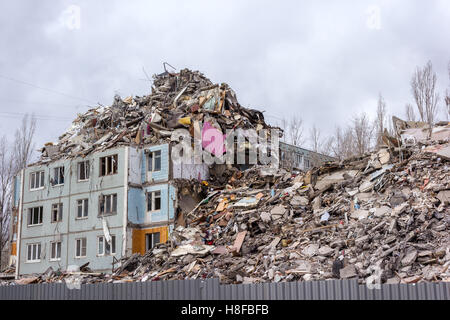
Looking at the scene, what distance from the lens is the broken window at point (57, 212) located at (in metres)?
32.0

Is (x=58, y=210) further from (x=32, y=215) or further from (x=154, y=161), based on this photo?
(x=154, y=161)

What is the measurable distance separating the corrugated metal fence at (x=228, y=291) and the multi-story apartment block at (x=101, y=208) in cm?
969

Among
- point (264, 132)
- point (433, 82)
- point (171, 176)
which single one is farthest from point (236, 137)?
point (433, 82)

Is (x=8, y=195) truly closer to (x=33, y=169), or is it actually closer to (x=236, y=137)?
(x=33, y=169)

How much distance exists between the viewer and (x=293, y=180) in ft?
88.2

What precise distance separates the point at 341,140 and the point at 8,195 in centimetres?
3059

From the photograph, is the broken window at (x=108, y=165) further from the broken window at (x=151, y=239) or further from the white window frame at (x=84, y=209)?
the broken window at (x=151, y=239)

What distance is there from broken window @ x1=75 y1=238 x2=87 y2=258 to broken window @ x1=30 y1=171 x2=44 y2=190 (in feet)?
18.3

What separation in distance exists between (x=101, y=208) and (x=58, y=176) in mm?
4851

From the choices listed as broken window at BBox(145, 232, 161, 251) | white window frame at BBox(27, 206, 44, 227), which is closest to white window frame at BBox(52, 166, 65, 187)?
white window frame at BBox(27, 206, 44, 227)

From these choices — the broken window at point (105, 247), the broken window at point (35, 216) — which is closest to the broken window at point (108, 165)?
the broken window at point (105, 247)

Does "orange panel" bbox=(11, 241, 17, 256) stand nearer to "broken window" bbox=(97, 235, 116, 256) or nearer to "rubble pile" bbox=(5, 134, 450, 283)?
"rubble pile" bbox=(5, 134, 450, 283)

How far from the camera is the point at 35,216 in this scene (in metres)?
33.7
